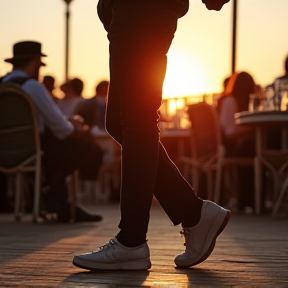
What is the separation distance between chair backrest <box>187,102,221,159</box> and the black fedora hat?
1986 mm

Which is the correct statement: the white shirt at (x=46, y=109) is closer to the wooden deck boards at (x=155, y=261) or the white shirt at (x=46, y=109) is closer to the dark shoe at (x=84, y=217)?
the dark shoe at (x=84, y=217)

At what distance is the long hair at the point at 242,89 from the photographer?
9070mm

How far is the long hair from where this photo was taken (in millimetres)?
9070

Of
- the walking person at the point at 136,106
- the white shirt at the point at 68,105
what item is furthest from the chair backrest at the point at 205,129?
the walking person at the point at 136,106

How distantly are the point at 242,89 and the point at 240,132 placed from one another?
631 mm

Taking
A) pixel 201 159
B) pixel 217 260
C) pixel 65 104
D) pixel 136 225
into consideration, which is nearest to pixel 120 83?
pixel 136 225

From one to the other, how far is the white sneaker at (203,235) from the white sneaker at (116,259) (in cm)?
19

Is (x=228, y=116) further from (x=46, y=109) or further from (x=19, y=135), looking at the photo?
(x=19, y=135)

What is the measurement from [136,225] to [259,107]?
5495 millimetres

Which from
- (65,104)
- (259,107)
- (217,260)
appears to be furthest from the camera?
(65,104)

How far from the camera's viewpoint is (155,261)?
334cm

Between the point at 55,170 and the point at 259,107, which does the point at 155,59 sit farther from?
the point at 259,107

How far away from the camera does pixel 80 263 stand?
2.96m

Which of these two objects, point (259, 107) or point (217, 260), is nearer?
point (217, 260)
